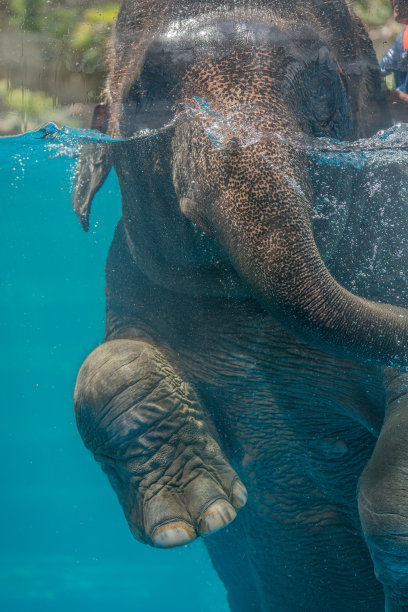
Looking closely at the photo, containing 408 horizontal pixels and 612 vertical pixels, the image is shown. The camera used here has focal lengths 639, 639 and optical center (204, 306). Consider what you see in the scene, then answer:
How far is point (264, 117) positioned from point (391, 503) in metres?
1.64

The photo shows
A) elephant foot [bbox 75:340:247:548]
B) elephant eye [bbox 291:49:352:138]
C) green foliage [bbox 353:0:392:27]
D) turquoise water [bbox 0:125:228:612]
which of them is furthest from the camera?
turquoise water [bbox 0:125:228:612]

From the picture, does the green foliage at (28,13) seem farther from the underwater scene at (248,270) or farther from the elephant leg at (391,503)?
the elephant leg at (391,503)

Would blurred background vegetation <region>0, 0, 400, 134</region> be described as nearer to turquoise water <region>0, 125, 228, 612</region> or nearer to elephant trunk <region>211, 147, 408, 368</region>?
elephant trunk <region>211, 147, 408, 368</region>

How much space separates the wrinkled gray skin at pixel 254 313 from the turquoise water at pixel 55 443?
4.16 meters

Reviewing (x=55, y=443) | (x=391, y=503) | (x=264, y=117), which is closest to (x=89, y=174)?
(x=264, y=117)

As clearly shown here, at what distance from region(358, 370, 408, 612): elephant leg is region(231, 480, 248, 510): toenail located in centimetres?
82

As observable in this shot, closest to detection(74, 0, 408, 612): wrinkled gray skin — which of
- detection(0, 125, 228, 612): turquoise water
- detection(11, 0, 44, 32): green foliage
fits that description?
detection(11, 0, 44, 32): green foliage

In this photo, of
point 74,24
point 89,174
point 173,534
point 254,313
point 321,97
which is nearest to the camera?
point 321,97

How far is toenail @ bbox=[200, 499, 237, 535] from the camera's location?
3168 mm

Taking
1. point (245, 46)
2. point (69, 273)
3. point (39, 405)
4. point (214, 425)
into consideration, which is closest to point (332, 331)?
point (245, 46)

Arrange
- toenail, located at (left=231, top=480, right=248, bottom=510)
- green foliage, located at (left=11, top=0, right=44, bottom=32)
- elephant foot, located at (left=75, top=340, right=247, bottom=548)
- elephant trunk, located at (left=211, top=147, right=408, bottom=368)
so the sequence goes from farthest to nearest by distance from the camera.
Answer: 1. toenail, located at (left=231, top=480, right=248, bottom=510)
2. elephant foot, located at (left=75, top=340, right=247, bottom=548)
3. green foliage, located at (left=11, top=0, right=44, bottom=32)
4. elephant trunk, located at (left=211, top=147, right=408, bottom=368)

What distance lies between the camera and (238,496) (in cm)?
346

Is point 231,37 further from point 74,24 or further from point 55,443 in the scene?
point 55,443

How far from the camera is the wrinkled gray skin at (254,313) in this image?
226 centimetres
